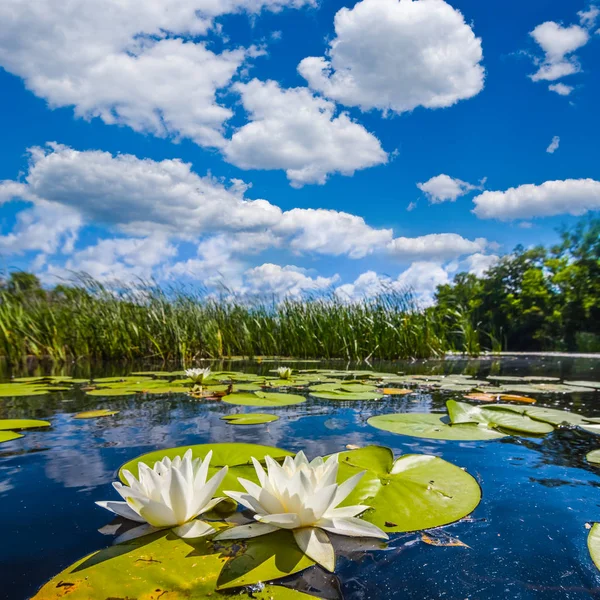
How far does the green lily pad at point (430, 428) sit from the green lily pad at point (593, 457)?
369mm

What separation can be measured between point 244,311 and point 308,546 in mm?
7877

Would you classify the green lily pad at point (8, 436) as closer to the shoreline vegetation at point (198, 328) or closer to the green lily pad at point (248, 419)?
the green lily pad at point (248, 419)

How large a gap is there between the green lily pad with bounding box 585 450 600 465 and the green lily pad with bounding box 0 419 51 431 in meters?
2.41

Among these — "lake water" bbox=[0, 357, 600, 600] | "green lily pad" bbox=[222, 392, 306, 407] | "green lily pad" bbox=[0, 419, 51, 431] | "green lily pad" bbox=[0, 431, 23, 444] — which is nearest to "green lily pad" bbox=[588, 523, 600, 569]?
"lake water" bbox=[0, 357, 600, 600]

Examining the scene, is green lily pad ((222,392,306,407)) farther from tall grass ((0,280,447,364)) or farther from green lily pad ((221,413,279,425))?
tall grass ((0,280,447,364))

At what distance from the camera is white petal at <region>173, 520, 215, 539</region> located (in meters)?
0.90

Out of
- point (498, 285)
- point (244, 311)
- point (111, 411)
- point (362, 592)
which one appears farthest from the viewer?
point (498, 285)

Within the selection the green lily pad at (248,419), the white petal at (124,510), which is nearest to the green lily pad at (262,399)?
the green lily pad at (248,419)

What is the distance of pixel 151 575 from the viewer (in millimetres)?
780

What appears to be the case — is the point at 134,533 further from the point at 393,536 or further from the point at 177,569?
the point at 393,536

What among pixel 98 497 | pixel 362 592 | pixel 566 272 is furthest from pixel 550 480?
pixel 566 272

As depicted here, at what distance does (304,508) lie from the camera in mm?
901

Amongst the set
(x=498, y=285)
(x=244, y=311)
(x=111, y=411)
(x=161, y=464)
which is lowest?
(x=111, y=411)

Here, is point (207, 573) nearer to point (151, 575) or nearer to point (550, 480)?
point (151, 575)
